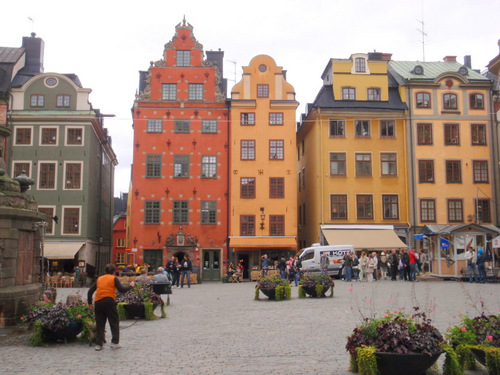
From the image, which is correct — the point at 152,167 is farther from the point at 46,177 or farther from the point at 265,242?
the point at 265,242

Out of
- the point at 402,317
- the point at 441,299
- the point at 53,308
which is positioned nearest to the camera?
the point at 402,317

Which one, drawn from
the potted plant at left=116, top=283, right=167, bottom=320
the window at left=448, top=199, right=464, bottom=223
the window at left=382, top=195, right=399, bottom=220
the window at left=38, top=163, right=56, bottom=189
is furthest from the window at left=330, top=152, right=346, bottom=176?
the potted plant at left=116, top=283, right=167, bottom=320

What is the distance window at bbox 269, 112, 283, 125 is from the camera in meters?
44.5

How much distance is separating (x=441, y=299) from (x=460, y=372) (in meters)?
12.4

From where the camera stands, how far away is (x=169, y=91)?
44.2 metres

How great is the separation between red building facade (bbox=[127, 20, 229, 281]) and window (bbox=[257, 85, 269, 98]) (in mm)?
2659

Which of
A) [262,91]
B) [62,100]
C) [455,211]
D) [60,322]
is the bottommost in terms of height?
[60,322]

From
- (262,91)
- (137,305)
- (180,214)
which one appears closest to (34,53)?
(180,214)

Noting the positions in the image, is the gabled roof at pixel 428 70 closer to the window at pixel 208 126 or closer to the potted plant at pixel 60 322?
the window at pixel 208 126

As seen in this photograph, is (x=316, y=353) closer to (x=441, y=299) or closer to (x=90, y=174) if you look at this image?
(x=441, y=299)

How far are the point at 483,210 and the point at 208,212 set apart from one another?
20188 millimetres

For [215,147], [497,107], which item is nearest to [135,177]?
[215,147]

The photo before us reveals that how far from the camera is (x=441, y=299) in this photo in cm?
2002

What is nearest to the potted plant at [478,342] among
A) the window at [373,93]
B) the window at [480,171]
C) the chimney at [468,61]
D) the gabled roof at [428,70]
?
the window at [373,93]
